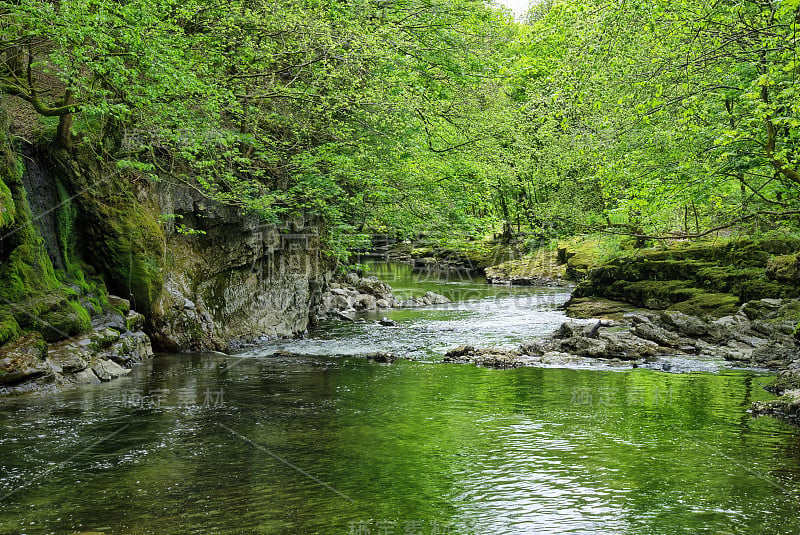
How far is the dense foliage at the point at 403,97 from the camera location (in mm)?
12477

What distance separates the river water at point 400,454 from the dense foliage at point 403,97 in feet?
16.2

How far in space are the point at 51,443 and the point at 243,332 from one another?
1236 centimetres

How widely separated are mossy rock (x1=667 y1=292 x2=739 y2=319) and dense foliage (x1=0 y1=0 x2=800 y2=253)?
3341 mm

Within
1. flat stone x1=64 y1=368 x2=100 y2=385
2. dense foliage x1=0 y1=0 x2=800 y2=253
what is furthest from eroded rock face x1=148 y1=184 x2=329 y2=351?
flat stone x1=64 y1=368 x2=100 y2=385

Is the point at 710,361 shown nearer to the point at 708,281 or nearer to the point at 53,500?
the point at 708,281

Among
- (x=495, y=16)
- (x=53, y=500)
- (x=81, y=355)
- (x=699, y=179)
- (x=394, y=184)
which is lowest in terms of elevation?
(x=53, y=500)

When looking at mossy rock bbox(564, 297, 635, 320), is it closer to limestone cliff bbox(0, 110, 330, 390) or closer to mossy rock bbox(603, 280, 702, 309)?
mossy rock bbox(603, 280, 702, 309)

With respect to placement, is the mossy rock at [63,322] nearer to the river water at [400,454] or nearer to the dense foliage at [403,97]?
the river water at [400,454]

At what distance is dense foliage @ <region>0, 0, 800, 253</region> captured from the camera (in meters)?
12.5

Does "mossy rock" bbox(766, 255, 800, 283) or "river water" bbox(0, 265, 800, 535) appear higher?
"mossy rock" bbox(766, 255, 800, 283)

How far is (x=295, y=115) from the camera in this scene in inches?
847

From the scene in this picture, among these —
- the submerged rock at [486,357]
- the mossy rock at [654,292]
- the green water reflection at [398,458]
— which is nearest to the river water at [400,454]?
the green water reflection at [398,458]

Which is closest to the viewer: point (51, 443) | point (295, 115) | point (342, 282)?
point (51, 443)

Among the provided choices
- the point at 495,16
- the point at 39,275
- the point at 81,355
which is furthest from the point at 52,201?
the point at 495,16
